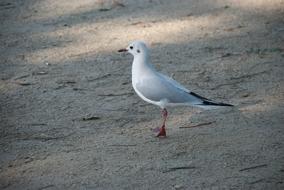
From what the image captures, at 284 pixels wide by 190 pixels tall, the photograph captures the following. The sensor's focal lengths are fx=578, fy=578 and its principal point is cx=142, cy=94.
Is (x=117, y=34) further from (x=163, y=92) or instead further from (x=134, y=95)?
(x=163, y=92)

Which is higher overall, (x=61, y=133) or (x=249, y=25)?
(x=249, y=25)

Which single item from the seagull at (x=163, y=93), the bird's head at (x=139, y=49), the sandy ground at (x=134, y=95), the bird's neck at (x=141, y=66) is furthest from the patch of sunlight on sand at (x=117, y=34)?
the seagull at (x=163, y=93)

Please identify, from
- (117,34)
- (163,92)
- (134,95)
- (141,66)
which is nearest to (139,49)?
(141,66)

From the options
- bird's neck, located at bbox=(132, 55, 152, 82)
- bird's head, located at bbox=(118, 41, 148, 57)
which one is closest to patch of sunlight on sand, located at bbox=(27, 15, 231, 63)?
bird's head, located at bbox=(118, 41, 148, 57)

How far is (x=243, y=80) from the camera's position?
242 inches

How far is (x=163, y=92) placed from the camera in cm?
500

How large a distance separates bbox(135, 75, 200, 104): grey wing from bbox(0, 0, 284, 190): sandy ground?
1.08 feet

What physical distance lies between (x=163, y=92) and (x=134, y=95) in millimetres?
974

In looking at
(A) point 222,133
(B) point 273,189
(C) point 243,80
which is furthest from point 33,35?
(B) point 273,189

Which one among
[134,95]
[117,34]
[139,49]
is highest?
[139,49]

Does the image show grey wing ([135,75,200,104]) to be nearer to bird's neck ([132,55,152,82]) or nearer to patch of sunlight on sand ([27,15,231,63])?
bird's neck ([132,55,152,82])

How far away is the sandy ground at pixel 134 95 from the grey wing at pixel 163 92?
1.08 feet

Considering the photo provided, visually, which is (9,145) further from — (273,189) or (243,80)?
(243,80)

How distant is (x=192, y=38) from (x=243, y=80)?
1402mm
